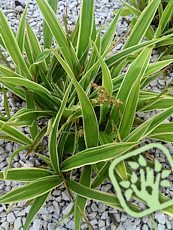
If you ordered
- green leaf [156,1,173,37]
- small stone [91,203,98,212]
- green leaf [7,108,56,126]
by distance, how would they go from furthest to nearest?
green leaf [156,1,173,37] < small stone [91,203,98,212] < green leaf [7,108,56,126]

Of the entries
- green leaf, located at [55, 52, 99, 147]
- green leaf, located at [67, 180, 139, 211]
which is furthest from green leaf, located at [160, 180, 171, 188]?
green leaf, located at [55, 52, 99, 147]

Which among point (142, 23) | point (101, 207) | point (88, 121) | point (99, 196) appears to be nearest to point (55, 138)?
point (88, 121)

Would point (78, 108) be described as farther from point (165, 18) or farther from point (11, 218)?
point (165, 18)

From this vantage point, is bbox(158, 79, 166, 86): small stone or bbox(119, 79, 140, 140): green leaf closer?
bbox(119, 79, 140, 140): green leaf

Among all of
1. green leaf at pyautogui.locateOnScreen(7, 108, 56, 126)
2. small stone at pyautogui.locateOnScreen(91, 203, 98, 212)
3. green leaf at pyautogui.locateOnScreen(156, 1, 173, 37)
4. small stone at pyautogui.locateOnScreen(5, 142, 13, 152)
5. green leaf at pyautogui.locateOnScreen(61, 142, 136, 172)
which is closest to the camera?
green leaf at pyautogui.locateOnScreen(61, 142, 136, 172)

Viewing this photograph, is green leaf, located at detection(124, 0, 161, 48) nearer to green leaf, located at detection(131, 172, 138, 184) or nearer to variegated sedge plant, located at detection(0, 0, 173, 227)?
variegated sedge plant, located at detection(0, 0, 173, 227)

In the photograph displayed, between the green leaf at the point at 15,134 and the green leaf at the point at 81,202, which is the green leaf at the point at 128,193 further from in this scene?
the green leaf at the point at 15,134

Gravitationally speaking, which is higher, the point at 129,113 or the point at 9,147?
the point at 129,113

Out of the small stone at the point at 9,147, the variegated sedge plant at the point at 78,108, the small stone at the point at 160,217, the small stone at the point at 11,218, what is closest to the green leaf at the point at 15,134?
the variegated sedge plant at the point at 78,108
